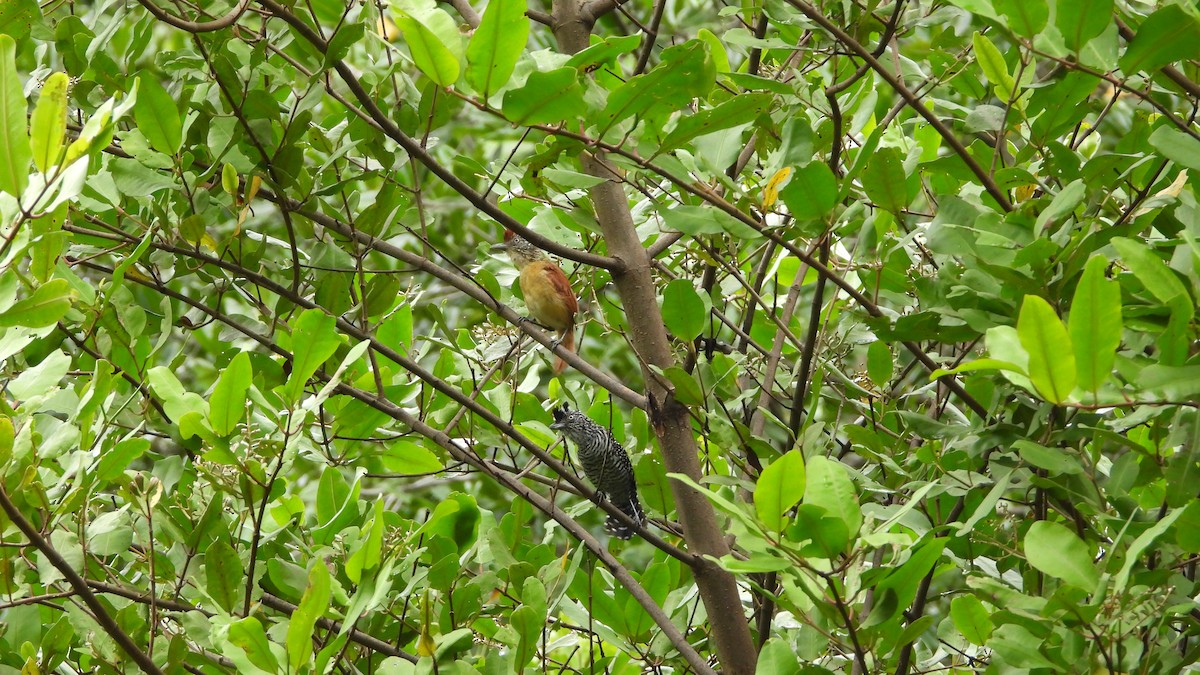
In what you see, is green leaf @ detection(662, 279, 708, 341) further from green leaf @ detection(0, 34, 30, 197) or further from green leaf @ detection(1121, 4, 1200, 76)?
green leaf @ detection(0, 34, 30, 197)

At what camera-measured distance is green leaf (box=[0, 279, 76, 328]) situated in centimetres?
153

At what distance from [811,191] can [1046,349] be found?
0.57 m

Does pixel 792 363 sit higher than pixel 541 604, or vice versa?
pixel 792 363

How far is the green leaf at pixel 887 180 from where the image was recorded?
6.28ft

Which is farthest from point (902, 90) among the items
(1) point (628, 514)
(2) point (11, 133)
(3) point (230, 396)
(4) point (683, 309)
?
(1) point (628, 514)

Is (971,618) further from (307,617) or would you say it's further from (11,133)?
(11,133)

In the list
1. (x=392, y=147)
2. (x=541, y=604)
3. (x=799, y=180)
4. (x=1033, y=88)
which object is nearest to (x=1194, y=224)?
(x=1033, y=88)

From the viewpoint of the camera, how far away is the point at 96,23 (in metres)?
2.43

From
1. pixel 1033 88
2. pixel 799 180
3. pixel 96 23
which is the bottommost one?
pixel 799 180

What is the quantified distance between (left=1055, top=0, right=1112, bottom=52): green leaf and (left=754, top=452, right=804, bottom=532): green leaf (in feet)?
2.31

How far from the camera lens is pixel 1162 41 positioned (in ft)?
5.12

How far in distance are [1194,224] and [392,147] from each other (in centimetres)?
174

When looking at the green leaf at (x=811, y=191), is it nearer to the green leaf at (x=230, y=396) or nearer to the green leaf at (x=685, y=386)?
the green leaf at (x=685, y=386)

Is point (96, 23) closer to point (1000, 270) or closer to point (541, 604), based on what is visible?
point (541, 604)
